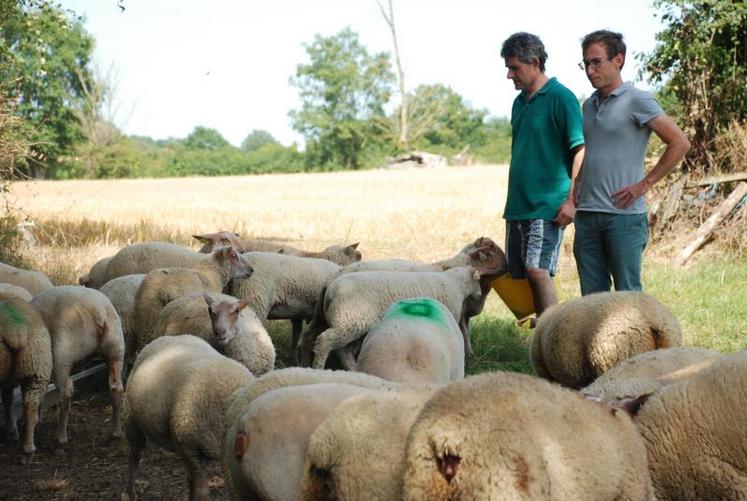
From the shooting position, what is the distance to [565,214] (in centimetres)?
711

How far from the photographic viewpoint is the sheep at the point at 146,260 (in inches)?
361

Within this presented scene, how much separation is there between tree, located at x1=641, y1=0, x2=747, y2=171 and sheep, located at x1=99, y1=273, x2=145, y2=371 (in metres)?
10.2

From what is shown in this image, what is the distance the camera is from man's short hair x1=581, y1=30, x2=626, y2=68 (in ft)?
21.0

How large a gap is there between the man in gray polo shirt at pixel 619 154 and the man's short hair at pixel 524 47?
26.6 inches

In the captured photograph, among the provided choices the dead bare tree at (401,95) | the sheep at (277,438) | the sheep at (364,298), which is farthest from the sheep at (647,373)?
the dead bare tree at (401,95)

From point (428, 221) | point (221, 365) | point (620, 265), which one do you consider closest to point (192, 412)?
point (221, 365)

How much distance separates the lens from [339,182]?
45031mm

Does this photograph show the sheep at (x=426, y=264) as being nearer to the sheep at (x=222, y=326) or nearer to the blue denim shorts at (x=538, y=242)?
the blue denim shorts at (x=538, y=242)

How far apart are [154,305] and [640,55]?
11131 millimetres

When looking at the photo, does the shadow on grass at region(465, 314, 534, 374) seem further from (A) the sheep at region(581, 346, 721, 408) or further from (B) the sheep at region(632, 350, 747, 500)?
(B) the sheep at region(632, 350, 747, 500)

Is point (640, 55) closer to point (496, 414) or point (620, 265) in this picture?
point (620, 265)

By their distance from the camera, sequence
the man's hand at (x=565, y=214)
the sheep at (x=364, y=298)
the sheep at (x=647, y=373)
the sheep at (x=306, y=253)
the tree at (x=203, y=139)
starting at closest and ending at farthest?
1. the sheep at (x=647, y=373)
2. the man's hand at (x=565, y=214)
3. the sheep at (x=364, y=298)
4. the sheep at (x=306, y=253)
5. the tree at (x=203, y=139)

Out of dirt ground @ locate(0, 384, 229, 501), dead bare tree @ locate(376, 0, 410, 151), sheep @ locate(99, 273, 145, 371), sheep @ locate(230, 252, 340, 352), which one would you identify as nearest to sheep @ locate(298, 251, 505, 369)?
sheep @ locate(230, 252, 340, 352)

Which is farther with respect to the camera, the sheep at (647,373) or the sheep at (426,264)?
the sheep at (426,264)
